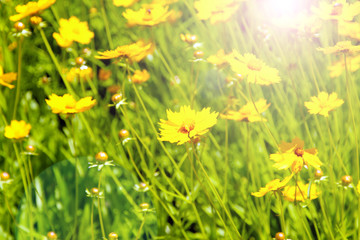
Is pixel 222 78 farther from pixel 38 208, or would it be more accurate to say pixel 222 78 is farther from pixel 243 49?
pixel 38 208

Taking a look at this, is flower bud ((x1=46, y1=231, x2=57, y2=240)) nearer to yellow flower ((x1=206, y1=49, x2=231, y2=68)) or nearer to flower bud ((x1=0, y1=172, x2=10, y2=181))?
flower bud ((x1=0, y1=172, x2=10, y2=181))

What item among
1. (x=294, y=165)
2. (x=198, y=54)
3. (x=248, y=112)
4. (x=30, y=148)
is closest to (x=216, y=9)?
(x=198, y=54)

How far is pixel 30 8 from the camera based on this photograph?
27.2 inches

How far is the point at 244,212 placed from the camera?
649 mm

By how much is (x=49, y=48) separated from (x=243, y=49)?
13.2 inches

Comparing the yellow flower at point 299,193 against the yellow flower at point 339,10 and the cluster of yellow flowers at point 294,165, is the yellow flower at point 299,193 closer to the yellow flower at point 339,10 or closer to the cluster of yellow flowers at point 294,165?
the cluster of yellow flowers at point 294,165

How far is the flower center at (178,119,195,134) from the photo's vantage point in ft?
1.92

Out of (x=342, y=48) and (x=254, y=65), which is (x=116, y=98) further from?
(x=342, y=48)

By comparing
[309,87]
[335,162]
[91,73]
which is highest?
[91,73]

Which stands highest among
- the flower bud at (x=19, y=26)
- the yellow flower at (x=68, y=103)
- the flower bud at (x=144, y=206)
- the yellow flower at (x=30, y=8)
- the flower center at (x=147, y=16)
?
the yellow flower at (x=30, y=8)

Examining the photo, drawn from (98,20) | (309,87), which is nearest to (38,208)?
(98,20)

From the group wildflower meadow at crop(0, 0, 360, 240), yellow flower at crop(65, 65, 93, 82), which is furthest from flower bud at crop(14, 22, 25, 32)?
yellow flower at crop(65, 65, 93, 82)

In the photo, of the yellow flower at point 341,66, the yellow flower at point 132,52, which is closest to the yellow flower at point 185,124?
the yellow flower at point 132,52

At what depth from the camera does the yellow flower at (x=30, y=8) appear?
2.26ft
